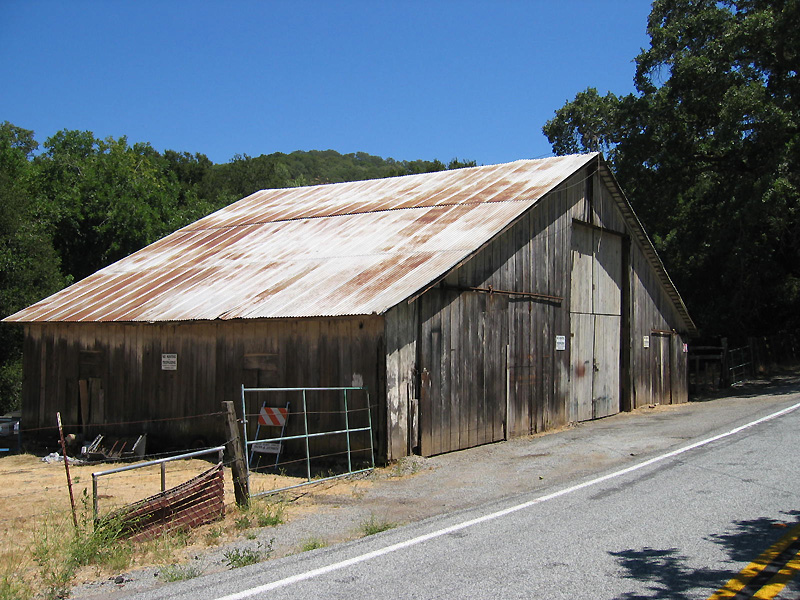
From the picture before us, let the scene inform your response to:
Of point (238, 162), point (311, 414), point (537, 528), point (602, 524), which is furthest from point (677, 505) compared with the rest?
point (238, 162)

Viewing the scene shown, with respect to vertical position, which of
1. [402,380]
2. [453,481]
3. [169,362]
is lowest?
[453,481]

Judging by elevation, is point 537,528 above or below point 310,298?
below

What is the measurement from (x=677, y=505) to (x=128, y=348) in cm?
1247

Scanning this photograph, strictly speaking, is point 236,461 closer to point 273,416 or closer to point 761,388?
point 273,416

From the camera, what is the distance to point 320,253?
17.2m

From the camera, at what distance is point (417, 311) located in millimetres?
13609

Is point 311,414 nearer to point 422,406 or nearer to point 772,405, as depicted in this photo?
point 422,406

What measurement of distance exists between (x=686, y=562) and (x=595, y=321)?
591 inches

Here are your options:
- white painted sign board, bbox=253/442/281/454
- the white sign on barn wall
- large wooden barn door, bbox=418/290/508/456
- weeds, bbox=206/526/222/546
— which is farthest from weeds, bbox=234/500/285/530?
the white sign on barn wall

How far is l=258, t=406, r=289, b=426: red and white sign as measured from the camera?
1373 cm

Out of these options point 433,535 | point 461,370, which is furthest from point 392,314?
point 433,535

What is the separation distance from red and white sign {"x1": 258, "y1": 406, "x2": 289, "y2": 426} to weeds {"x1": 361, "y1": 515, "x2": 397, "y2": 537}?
534 cm

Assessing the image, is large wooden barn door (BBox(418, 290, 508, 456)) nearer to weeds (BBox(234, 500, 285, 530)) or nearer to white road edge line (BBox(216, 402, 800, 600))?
white road edge line (BBox(216, 402, 800, 600))

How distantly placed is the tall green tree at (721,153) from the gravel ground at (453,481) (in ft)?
34.6
